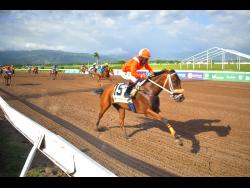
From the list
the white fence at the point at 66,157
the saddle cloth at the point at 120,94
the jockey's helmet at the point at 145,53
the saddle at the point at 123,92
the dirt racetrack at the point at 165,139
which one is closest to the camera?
the white fence at the point at 66,157

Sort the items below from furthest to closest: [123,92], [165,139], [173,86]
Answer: [123,92] < [165,139] < [173,86]

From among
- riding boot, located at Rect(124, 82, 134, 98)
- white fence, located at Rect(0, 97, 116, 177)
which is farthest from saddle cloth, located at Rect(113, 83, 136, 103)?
white fence, located at Rect(0, 97, 116, 177)

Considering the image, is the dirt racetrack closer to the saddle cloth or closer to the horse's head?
the saddle cloth

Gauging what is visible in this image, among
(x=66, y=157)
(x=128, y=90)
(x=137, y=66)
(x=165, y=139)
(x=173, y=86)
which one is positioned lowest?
(x=165, y=139)

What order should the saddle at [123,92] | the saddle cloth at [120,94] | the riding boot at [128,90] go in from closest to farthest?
the saddle at [123,92]
the riding boot at [128,90]
the saddle cloth at [120,94]

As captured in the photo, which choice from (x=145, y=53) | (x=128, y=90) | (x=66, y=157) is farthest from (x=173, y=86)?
(x=66, y=157)

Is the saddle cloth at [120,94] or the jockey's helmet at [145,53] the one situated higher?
the jockey's helmet at [145,53]

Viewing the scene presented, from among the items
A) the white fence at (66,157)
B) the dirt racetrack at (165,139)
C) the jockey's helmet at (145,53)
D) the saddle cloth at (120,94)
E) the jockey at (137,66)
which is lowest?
the dirt racetrack at (165,139)

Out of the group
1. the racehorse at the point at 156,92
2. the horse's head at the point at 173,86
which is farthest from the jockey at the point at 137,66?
the horse's head at the point at 173,86

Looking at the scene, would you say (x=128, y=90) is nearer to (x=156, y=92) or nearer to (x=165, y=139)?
(x=156, y=92)

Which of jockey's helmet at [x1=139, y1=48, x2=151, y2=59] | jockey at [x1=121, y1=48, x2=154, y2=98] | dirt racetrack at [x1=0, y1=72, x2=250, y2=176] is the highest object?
jockey's helmet at [x1=139, y1=48, x2=151, y2=59]

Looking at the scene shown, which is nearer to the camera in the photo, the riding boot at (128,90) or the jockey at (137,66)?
the jockey at (137,66)

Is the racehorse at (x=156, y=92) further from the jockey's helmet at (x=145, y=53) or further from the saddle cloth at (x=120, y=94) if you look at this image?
the jockey's helmet at (x=145, y=53)
